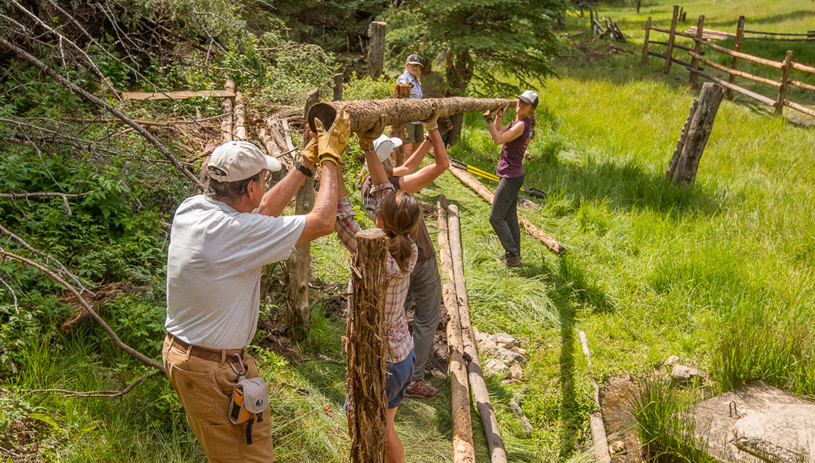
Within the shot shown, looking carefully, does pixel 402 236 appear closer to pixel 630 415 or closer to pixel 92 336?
pixel 92 336

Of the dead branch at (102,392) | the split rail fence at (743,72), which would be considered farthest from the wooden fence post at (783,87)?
the dead branch at (102,392)

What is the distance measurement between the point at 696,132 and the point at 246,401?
312 inches

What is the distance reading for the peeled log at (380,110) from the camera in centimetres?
286

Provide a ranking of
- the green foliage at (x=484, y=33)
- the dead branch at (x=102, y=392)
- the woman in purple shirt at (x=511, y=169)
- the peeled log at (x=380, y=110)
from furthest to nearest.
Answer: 1. the green foliage at (x=484, y=33)
2. the woman in purple shirt at (x=511, y=169)
3. the dead branch at (x=102, y=392)
4. the peeled log at (x=380, y=110)

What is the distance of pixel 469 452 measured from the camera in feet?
11.2

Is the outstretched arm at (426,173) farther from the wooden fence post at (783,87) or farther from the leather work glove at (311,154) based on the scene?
the wooden fence post at (783,87)

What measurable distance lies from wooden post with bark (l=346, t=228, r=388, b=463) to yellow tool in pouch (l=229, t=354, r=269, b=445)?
1.45ft

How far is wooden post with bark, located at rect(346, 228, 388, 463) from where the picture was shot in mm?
2469

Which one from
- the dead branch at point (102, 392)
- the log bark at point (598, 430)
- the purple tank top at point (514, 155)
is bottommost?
the log bark at point (598, 430)

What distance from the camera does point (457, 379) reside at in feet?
13.5

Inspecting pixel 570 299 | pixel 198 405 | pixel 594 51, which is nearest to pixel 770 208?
pixel 570 299

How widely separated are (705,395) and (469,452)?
99.3 inches

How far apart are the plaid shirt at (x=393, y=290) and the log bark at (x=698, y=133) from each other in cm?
666

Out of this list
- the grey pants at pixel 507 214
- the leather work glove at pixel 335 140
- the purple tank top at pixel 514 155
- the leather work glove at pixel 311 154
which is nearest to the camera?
the leather work glove at pixel 335 140
